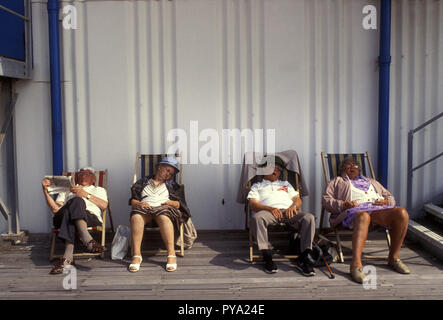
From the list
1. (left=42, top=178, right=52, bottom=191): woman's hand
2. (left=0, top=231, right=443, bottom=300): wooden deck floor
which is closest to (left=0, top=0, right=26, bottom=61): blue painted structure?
(left=42, top=178, right=52, bottom=191): woman's hand

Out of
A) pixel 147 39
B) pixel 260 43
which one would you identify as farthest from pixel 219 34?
pixel 147 39

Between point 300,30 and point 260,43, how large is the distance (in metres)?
0.49

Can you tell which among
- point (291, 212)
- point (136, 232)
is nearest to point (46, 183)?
point (136, 232)

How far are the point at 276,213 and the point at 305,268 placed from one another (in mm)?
598

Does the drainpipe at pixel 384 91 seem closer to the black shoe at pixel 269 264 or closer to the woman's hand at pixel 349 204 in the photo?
the woman's hand at pixel 349 204

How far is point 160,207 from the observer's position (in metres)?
4.29

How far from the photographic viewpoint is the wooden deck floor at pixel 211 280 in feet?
11.3

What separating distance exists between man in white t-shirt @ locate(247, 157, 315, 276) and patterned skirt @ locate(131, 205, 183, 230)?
711mm

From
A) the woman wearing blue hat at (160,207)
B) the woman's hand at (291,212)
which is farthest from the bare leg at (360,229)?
the woman wearing blue hat at (160,207)

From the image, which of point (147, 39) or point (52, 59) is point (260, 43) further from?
point (52, 59)

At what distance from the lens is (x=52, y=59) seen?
16.7 ft

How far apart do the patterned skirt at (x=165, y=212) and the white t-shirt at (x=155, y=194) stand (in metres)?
0.13

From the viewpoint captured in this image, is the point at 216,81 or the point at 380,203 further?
the point at 216,81

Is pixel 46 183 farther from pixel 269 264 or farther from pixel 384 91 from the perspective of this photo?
pixel 384 91
